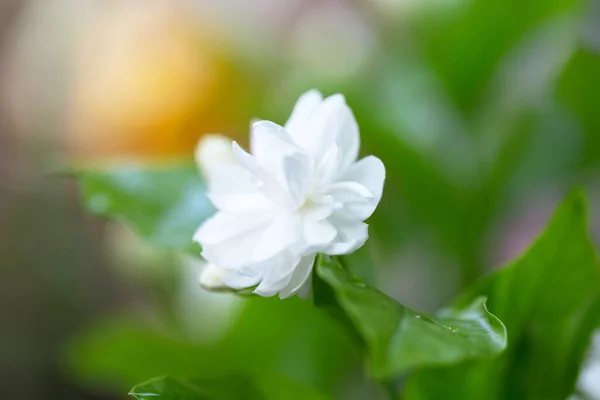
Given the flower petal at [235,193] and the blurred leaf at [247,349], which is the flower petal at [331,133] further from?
the blurred leaf at [247,349]

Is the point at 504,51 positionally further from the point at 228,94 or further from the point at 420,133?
the point at 228,94

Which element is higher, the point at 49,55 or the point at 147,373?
the point at 49,55

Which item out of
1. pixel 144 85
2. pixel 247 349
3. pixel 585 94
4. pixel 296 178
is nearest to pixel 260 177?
pixel 296 178

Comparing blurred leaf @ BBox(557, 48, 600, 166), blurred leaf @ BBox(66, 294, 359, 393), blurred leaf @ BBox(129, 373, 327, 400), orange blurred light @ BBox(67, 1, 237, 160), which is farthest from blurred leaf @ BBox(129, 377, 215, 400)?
orange blurred light @ BBox(67, 1, 237, 160)

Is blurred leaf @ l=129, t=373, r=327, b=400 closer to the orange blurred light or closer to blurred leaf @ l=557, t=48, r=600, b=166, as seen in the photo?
blurred leaf @ l=557, t=48, r=600, b=166

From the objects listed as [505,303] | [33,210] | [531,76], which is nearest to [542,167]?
[531,76]

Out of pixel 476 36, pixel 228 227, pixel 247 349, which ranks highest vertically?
pixel 476 36

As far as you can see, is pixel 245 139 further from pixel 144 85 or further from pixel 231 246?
pixel 231 246
